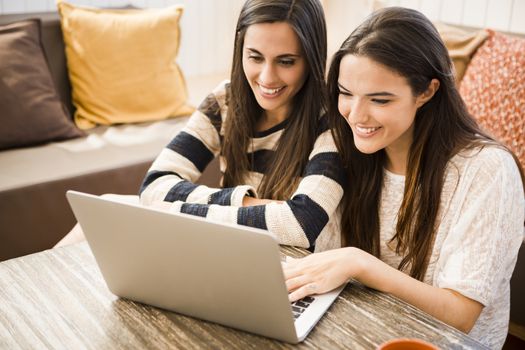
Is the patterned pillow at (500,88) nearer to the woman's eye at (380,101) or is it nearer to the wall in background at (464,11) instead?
the wall in background at (464,11)

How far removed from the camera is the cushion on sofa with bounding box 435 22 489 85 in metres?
2.24

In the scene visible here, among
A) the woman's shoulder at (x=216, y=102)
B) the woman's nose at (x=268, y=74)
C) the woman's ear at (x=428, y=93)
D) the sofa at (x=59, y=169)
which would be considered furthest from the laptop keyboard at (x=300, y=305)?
the sofa at (x=59, y=169)

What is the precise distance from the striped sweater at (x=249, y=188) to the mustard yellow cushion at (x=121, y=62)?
3.46ft

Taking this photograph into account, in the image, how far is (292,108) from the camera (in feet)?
5.03

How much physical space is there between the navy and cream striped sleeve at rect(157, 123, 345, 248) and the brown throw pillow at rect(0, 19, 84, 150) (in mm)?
1181

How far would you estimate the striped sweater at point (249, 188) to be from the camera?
1.28 meters

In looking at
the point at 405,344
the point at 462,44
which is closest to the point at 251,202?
the point at 405,344

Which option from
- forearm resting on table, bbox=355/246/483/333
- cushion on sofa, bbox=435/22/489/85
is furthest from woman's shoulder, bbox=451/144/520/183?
cushion on sofa, bbox=435/22/489/85

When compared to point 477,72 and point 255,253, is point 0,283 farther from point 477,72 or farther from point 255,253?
point 477,72

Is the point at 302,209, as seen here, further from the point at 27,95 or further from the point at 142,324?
the point at 27,95

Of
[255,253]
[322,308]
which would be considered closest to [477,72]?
[322,308]

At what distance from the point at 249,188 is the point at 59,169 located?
39.8 inches

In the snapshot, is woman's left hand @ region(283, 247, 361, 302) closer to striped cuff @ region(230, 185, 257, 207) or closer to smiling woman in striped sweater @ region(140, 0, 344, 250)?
smiling woman in striped sweater @ region(140, 0, 344, 250)

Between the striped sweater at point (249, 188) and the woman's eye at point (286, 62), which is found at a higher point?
the woman's eye at point (286, 62)
